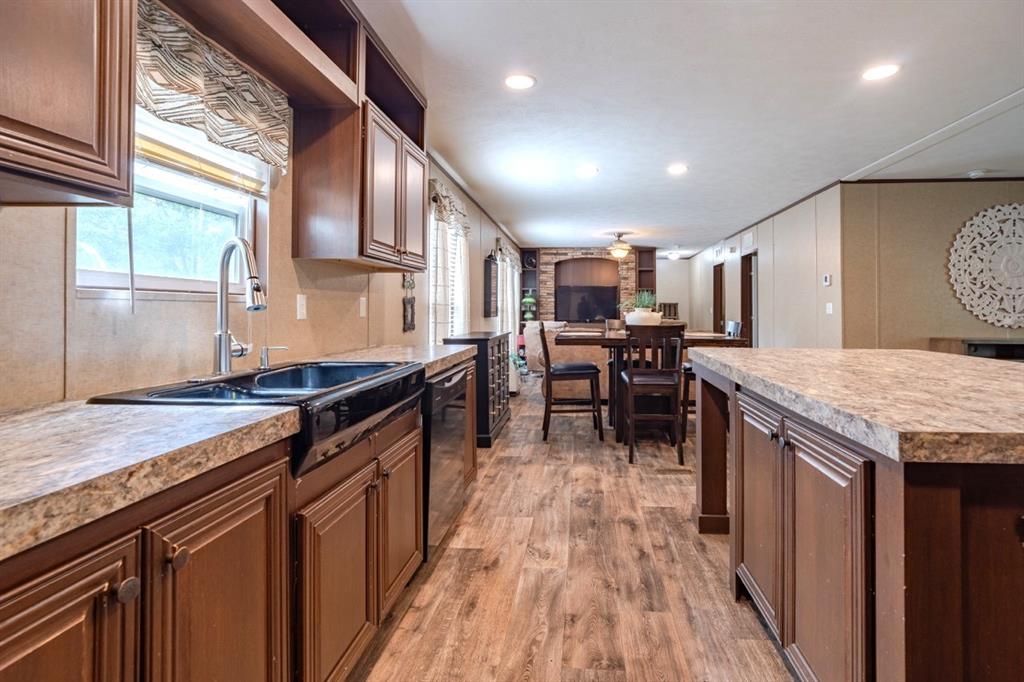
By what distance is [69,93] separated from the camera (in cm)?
94

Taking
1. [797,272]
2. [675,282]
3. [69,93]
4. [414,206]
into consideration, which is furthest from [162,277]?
[675,282]

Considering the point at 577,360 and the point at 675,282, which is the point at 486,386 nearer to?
the point at 577,360

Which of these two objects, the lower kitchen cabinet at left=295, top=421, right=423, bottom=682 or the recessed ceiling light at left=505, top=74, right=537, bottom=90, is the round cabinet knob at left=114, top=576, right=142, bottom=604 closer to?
the lower kitchen cabinet at left=295, top=421, right=423, bottom=682

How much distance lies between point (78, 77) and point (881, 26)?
3072 millimetres

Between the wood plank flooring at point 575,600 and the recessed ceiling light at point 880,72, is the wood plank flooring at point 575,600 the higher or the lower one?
the lower one

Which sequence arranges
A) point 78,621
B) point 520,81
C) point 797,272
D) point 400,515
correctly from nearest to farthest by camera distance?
point 78,621 → point 400,515 → point 520,81 → point 797,272

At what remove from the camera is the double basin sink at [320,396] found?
1.17 m

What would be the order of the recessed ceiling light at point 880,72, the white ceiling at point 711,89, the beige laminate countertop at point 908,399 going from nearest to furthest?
the beige laminate countertop at point 908,399 → the white ceiling at point 711,89 → the recessed ceiling light at point 880,72

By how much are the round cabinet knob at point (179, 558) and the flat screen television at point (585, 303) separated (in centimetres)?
1023

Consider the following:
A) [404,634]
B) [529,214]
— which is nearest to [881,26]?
[404,634]

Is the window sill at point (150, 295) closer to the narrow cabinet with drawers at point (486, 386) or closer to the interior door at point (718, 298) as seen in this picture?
the narrow cabinet with drawers at point (486, 386)

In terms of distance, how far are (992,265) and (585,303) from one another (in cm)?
654

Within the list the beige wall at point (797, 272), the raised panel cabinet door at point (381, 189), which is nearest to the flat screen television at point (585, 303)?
the beige wall at point (797, 272)

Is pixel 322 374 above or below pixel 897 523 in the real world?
above
